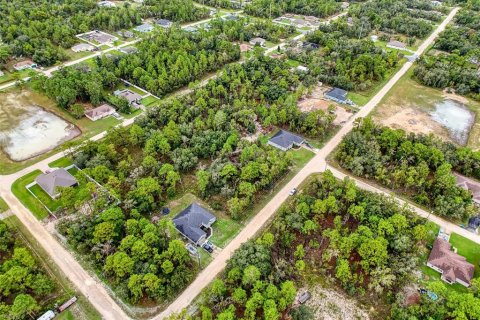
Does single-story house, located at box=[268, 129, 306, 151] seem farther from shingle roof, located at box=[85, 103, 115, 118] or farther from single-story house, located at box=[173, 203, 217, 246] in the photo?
shingle roof, located at box=[85, 103, 115, 118]

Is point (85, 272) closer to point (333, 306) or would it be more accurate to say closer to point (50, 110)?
point (333, 306)

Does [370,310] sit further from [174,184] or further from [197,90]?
[197,90]

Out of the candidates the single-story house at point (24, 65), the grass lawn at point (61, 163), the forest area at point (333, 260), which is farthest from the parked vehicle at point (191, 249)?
the single-story house at point (24, 65)

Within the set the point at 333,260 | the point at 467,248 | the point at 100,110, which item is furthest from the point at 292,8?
the point at 333,260

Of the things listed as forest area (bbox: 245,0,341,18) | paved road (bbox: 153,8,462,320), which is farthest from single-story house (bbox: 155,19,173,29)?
paved road (bbox: 153,8,462,320)

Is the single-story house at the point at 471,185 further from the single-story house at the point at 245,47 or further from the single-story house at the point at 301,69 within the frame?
the single-story house at the point at 245,47

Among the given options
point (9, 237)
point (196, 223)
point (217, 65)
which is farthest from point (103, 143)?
point (217, 65)
